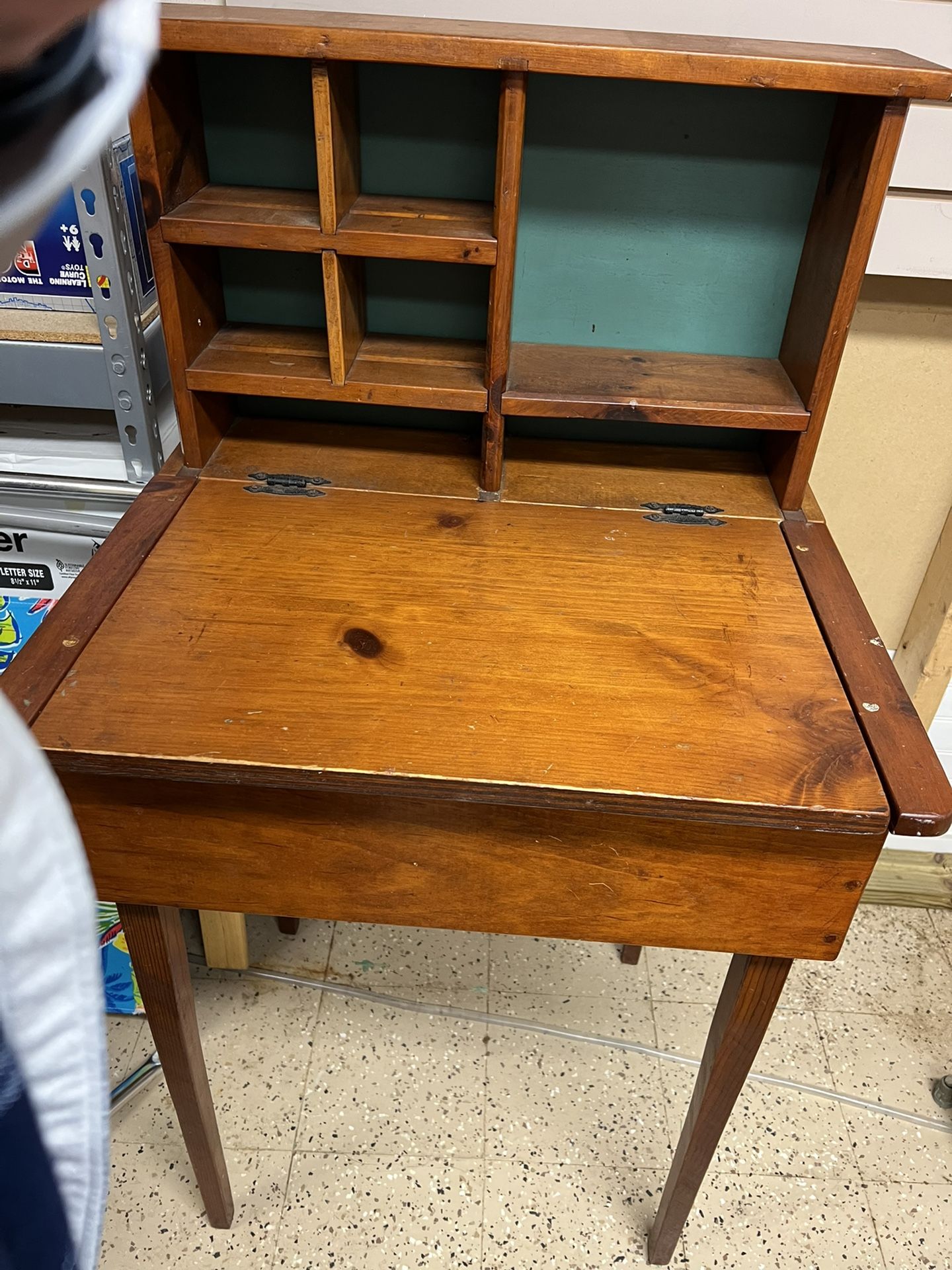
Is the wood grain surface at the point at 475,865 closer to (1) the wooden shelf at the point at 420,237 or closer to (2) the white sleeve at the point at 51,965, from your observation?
(2) the white sleeve at the point at 51,965

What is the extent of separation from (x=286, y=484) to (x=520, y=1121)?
0.99m

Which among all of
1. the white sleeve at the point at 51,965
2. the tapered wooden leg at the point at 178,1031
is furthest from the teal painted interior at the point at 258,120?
the white sleeve at the point at 51,965

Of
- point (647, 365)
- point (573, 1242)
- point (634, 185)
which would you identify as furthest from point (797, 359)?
point (573, 1242)

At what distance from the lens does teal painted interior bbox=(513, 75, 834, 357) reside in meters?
1.10

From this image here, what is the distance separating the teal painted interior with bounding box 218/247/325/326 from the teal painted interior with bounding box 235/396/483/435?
102mm

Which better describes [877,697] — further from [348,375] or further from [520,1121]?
[520,1121]

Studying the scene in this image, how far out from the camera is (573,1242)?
52.0 inches

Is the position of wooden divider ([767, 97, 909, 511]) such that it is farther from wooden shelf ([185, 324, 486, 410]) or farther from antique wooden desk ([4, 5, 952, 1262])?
wooden shelf ([185, 324, 486, 410])

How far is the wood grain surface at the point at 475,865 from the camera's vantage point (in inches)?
32.6

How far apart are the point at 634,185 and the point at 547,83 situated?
5.9 inches

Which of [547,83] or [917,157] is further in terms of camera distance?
[917,157]

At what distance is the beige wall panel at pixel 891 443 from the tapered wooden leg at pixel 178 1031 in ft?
3.72

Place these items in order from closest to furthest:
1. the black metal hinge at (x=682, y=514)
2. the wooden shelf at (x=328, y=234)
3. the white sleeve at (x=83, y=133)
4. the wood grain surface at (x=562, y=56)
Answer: the white sleeve at (x=83, y=133) → the wood grain surface at (x=562, y=56) → the wooden shelf at (x=328, y=234) → the black metal hinge at (x=682, y=514)

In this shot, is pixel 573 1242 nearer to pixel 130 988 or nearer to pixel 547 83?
pixel 130 988
